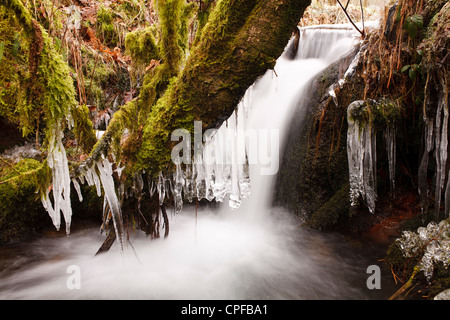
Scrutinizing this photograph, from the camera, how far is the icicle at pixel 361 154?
2996 mm

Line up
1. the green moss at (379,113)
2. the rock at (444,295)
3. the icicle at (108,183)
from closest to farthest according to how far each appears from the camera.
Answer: the rock at (444,295), the icicle at (108,183), the green moss at (379,113)

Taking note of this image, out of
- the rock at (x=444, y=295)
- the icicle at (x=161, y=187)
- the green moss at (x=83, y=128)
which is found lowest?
the rock at (x=444, y=295)

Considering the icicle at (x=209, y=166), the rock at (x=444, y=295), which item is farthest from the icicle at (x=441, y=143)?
the icicle at (x=209, y=166)

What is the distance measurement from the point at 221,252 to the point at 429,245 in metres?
2.34

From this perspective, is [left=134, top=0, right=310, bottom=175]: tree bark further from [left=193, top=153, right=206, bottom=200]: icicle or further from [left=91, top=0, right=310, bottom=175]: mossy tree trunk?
[left=193, top=153, right=206, bottom=200]: icicle

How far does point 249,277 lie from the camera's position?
303 cm

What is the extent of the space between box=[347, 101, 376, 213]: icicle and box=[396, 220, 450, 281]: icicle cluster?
562 millimetres

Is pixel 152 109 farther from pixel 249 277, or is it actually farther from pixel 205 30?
pixel 249 277

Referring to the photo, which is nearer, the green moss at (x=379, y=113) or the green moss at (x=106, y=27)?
the green moss at (x=379, y=113)

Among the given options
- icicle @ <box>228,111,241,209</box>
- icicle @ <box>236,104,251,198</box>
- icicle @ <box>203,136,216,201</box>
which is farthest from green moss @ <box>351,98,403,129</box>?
icicle @ <box>203,136,216,201</box>

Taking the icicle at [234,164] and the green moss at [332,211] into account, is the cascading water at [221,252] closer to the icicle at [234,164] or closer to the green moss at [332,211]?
the icicle at [234,164]

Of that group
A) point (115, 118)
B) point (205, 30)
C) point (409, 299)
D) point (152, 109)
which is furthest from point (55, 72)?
point (409, 299)

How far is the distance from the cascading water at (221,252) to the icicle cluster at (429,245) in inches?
21.5

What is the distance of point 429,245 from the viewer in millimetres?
2668
